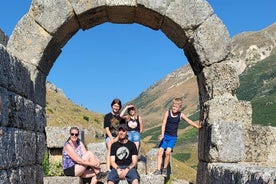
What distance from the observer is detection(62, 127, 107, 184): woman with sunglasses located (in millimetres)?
9203

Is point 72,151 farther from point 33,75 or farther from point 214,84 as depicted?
point 214,84

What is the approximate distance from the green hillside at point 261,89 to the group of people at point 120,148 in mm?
54550

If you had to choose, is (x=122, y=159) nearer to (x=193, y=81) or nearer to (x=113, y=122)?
(x=113, y=122)

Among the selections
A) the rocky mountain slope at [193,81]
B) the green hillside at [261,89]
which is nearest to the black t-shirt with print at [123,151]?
the green hillside at [261,89]

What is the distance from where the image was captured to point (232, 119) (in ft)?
28.2

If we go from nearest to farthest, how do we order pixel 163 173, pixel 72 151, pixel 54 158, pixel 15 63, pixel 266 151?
pixel 15 63 < pixel 266 151 < pixel 72 151 < pixel 163 173 < pixel 54 158

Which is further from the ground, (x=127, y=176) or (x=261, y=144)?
(x=261, y=144)

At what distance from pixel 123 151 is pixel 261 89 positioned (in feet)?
319

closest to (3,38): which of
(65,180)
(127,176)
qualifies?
(65,180)

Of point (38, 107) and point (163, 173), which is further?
point (163, 173)

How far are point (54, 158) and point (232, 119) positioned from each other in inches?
169

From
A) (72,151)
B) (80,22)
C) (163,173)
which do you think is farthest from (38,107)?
(163,173)

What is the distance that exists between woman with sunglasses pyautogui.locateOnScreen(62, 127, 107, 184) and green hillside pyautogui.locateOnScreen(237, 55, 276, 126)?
55.1 meters

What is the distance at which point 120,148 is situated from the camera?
349 inches
